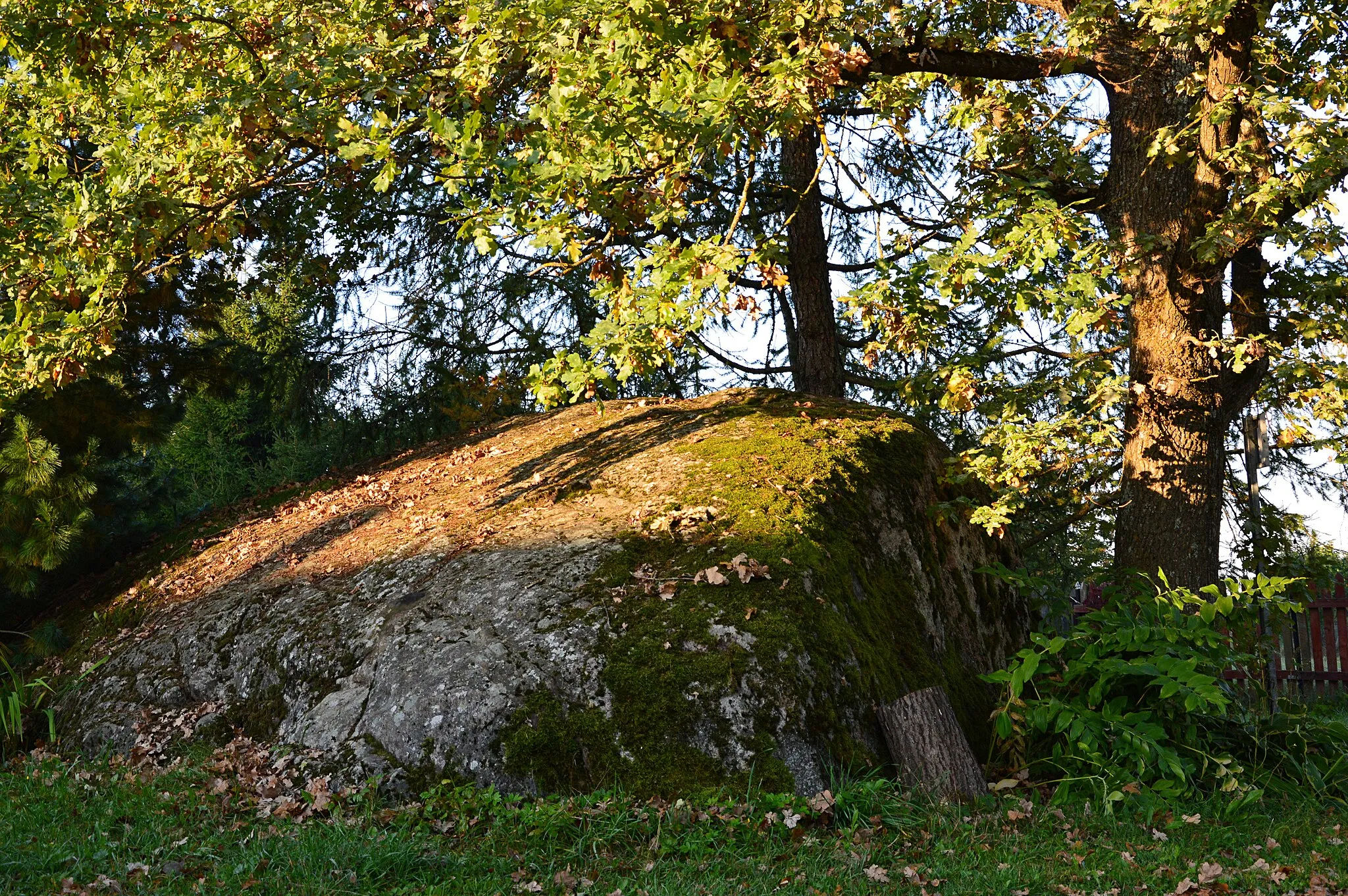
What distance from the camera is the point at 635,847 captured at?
4.45 metres

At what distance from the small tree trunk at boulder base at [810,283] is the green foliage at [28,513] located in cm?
685

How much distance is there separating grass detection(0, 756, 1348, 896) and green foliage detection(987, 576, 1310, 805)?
12.5 inches

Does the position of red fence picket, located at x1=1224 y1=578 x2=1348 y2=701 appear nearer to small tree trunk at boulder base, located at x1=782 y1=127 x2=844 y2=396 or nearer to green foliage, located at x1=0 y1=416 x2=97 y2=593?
small tree trunk at boulder base, located at x1=782 y1=127 x2=844 y2=396

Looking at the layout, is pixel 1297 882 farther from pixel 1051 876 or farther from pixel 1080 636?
pixel 1080 636

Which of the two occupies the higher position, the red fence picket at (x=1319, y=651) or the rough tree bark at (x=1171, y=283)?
the rough tree bark at (x=1171, y=283)

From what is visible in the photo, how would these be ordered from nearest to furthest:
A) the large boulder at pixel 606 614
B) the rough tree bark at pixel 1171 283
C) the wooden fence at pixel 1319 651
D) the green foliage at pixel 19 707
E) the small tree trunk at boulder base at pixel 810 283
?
the large boulder at pixel 606 614, the green foliage at pixel 19 707, the rough tree bark at pixel 1171 283, the small tree trunk at boulder base at pixel 810 283, the wooden fence at pixel 1319 651

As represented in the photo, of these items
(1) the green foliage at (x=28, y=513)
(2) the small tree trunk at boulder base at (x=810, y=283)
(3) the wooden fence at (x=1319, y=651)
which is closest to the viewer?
(1) the green foliage at (x=28, y=513)

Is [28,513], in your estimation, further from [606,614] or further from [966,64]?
[966,64]

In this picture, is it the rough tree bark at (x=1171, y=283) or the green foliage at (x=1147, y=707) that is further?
the rough tree bark at (x=1171, y=283)

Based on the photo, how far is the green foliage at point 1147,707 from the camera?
17.6 feet

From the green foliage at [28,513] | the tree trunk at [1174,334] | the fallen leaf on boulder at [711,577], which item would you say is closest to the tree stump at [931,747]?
the fallen leaf on boulder at [711,577]

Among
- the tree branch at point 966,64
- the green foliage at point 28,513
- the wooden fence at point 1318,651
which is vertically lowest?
the wooden fence at point 1318,651

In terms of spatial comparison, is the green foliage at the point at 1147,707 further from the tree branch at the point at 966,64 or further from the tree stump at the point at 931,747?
the tree branch at the point at 966,64

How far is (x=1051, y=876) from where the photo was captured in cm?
423
